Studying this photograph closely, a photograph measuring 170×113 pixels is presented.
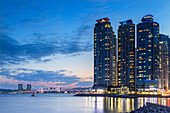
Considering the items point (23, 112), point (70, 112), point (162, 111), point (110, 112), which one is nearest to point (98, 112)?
point (110, 112)

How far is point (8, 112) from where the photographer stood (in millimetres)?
70750

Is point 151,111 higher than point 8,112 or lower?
higher

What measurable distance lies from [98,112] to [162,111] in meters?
26.7

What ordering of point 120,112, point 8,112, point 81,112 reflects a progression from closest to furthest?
1. point 120,112
2. point 81,112
3. point 8,112

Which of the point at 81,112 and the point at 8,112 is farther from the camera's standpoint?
the point at 8,112

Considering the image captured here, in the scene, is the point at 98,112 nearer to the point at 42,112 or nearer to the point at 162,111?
the point at 42,112

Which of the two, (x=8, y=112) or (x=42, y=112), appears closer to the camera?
(x=42, y=112)

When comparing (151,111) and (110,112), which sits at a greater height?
(151,111)

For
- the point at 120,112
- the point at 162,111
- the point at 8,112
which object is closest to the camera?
the point at 162,111

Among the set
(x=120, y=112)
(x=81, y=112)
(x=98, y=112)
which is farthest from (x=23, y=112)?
(x=120, y=112)

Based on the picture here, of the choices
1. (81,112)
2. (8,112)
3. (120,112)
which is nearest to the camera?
(120,112)

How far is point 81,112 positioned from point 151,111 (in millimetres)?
29961

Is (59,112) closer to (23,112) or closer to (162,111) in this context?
(23,112)

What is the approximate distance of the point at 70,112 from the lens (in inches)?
2544
